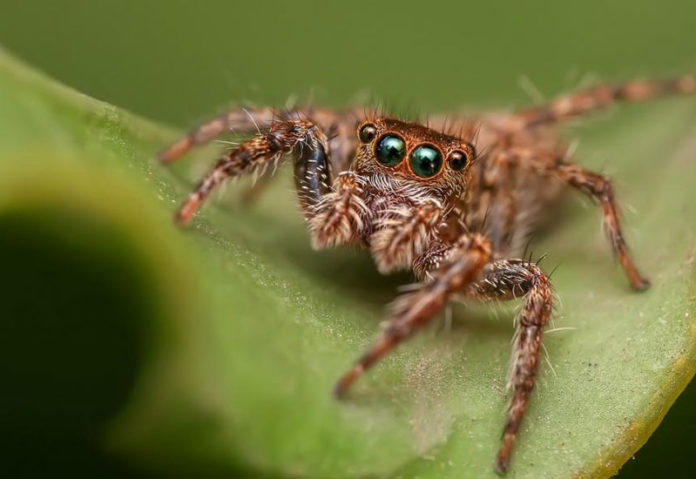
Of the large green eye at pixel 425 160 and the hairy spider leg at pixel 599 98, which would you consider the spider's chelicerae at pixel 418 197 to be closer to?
the large green eye at pixel 425 160

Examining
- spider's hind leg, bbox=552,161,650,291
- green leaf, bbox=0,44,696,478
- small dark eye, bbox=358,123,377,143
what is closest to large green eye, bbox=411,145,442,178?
small dark eye, bbox=358,123,377,143

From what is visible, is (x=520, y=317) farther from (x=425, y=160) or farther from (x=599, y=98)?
(x=599, y=98)

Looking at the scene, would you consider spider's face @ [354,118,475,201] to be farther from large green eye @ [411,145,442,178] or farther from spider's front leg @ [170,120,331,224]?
spider's front leg @ [170,120,331,224]

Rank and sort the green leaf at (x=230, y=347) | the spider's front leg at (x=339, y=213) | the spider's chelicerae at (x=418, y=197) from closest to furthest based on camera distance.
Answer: the green leaf at (x=230, y=347), the spider's chelicerae at (x=418, y=197), the spider's front leg at (x=339, y=213)

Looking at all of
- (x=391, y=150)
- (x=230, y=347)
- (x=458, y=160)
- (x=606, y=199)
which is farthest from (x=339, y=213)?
(x=230, y=347)

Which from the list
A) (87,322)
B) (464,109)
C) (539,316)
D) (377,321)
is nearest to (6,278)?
(87,322)

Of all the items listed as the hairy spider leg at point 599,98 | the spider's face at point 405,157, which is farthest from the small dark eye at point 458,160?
the hairy spider leg at point 599,98

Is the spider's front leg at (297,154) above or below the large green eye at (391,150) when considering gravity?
below
